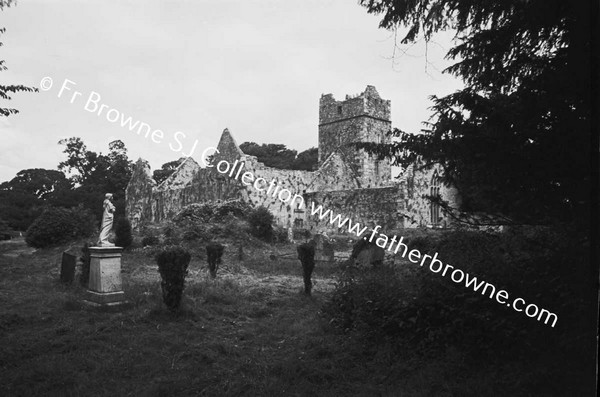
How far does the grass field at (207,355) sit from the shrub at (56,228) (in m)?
10.2

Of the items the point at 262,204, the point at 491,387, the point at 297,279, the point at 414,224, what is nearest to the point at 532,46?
the point at 491,387

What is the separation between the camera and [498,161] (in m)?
4.52

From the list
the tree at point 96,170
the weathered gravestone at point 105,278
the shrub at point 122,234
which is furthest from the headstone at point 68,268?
the tree at point 96,170

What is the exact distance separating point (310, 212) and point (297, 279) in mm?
9914

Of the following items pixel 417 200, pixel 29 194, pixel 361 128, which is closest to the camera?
pixel 417 200

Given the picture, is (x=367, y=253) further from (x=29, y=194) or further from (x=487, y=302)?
(x=29, y=194)

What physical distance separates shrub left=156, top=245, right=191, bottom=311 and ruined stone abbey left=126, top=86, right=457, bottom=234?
10.9 metres

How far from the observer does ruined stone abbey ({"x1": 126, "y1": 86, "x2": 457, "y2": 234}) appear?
17922 mm

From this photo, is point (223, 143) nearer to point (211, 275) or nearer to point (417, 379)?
point (211, 275)

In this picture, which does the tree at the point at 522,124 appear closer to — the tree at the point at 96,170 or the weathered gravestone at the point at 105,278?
the weathered gravestone at the point at 105,278

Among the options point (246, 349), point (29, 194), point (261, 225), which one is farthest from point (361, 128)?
point (29, 194)

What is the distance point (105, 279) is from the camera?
896 centimetres

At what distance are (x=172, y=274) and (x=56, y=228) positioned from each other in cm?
1404

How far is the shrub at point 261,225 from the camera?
19.5m
